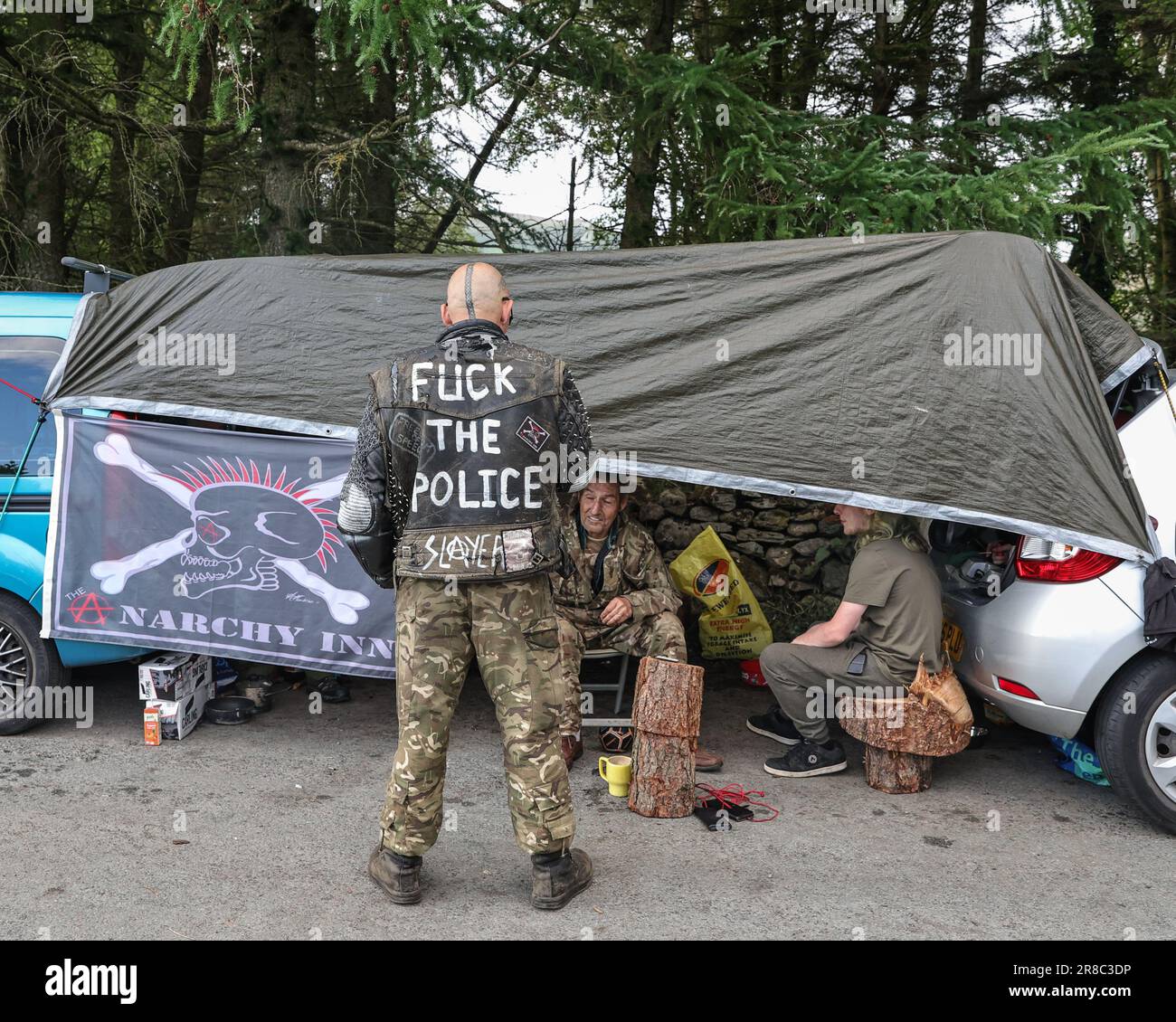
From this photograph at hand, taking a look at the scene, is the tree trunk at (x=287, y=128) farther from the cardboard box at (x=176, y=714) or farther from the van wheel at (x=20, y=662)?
the cardboard box at (x=176, y=714)

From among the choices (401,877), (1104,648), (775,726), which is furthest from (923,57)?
(401,877)

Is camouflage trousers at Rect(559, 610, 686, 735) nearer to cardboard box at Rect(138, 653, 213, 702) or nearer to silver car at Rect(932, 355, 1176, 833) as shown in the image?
silver car at Rect(932, 355, 1176, 833)

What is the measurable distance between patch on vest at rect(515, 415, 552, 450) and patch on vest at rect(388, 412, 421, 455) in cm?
34

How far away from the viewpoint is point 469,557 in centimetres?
327

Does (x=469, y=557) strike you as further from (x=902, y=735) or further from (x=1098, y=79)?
(x=1098, y=79)

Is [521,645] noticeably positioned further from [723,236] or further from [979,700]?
[723,236]

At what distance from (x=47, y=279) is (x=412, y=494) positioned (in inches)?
244

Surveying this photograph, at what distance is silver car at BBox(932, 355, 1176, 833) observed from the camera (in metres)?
3.88

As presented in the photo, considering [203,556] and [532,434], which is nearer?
[532,434]

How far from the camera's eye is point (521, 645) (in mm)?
3320

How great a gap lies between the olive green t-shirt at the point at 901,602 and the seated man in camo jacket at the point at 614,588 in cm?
93

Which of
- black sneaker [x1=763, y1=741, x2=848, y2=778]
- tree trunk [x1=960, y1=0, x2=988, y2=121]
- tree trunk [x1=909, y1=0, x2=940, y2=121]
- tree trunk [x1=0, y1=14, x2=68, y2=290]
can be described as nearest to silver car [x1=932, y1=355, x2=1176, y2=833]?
black sneaker [x1=763, y1=741, x2=848, y2=778]

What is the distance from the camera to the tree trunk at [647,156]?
6.55 m

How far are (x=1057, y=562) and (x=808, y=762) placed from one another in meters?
1.43
